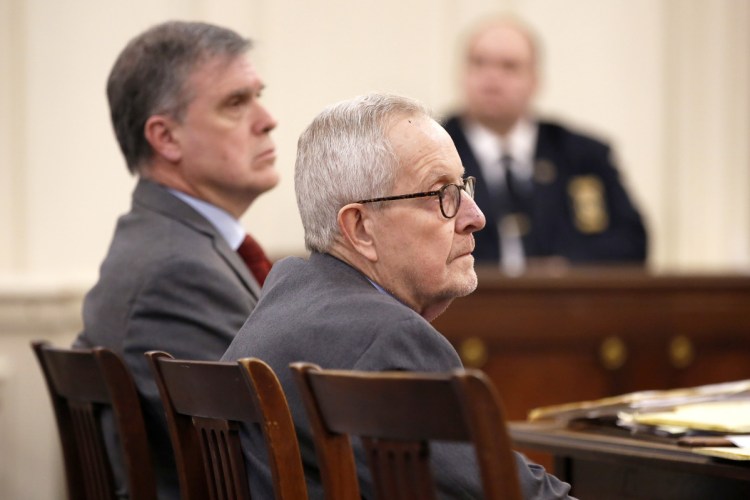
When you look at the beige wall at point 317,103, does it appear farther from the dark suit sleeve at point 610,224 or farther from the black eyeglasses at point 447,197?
the black eyeglasses at point 447,197

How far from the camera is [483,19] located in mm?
6516

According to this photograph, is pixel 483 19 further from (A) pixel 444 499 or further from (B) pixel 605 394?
(A) pixel 444 499

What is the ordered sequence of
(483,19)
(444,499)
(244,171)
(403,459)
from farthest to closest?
(483,19)
(244,171)
(444,499)
(403,459)

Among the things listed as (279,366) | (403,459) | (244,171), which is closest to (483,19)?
(244,171)

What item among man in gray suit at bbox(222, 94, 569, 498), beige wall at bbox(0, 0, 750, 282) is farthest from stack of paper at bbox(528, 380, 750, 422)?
beige wall at bbox(0, 0, 750, 282)

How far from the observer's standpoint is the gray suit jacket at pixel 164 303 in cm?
264

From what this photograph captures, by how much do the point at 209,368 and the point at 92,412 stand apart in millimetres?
712

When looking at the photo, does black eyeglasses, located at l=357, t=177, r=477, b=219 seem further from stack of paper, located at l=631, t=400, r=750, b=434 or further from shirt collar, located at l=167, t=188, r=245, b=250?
shirt collar, located at l=167, t=188, r=245, b=250

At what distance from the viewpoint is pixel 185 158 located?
120 inches

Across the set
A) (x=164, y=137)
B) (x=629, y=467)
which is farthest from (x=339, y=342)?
(x=164, y=137)

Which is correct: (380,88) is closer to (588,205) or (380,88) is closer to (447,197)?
(588,205)

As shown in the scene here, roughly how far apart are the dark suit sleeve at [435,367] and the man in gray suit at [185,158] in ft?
2.95

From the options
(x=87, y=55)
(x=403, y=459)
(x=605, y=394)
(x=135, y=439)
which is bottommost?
(x=605, y=394)

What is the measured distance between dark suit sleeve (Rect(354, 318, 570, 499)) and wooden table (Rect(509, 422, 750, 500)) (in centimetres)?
37
